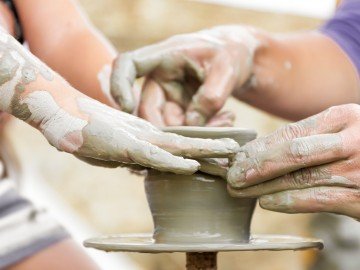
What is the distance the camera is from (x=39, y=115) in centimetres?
158

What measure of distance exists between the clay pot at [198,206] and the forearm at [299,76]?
812mm

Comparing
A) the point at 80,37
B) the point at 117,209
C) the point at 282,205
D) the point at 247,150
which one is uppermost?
the point at 117,209

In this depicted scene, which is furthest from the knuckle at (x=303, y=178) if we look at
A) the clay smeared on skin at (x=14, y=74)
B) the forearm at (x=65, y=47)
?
the forearm at (x=65, y=47)

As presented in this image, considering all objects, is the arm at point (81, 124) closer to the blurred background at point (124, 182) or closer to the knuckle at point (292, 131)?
the knuckle at point (292, 131)

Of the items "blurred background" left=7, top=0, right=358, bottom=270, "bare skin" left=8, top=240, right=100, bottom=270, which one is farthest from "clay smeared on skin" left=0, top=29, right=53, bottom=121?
"blurred background" left=7, top=0, right=358, bottom=270

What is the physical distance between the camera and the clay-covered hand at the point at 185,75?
2129 millimetres

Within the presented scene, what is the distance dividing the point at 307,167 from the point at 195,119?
0.60m

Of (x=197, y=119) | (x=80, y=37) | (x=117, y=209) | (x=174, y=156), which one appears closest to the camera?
(x=174, y=156)

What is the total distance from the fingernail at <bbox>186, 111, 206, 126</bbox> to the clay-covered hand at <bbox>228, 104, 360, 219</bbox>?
54 centimetres

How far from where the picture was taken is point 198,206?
5.50 ft

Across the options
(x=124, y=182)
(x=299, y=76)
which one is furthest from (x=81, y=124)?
(x=124, y=182)

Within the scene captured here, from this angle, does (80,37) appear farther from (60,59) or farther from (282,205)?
(282,205)

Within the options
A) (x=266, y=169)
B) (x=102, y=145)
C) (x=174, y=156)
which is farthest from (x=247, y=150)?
(x=102, y=145)

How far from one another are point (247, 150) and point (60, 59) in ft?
2.83
